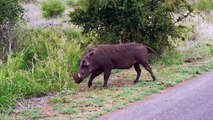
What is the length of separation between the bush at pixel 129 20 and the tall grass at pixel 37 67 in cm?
98

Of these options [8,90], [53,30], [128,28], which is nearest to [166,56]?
[128,28]

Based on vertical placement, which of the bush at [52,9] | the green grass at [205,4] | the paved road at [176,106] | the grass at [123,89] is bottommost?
the paved road at [176,106]

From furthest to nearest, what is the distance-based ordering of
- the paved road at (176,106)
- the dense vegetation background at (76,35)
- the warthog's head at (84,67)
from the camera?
the dense vegetation background at (76,35)
the warthog's head at (84,67)
the paved road at (176,106)

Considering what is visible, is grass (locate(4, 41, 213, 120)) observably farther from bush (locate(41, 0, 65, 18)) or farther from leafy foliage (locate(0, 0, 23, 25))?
bush (locate(41, 0, 65, 18))

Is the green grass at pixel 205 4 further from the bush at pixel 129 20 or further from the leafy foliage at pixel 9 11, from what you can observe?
the leafy foliage at pixel 9 11

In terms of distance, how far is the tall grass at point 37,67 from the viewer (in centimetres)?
1136

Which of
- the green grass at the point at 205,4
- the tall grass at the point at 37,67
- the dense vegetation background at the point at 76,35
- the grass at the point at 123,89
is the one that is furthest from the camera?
the green grass at the point at 205,4

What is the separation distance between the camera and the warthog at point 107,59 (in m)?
12.2

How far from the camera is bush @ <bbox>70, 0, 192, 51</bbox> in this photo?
15016mm

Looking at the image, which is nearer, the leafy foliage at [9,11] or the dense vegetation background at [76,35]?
the dense vegetation background at [76,35]

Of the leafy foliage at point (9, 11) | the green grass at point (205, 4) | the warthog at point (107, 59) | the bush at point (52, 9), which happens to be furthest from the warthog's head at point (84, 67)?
the green grass at point (205, 4)

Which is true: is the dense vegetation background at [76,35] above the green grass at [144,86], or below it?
above

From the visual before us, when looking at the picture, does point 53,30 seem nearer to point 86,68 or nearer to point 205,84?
point 86,68

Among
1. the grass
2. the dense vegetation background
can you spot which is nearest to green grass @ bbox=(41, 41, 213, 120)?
the grass
